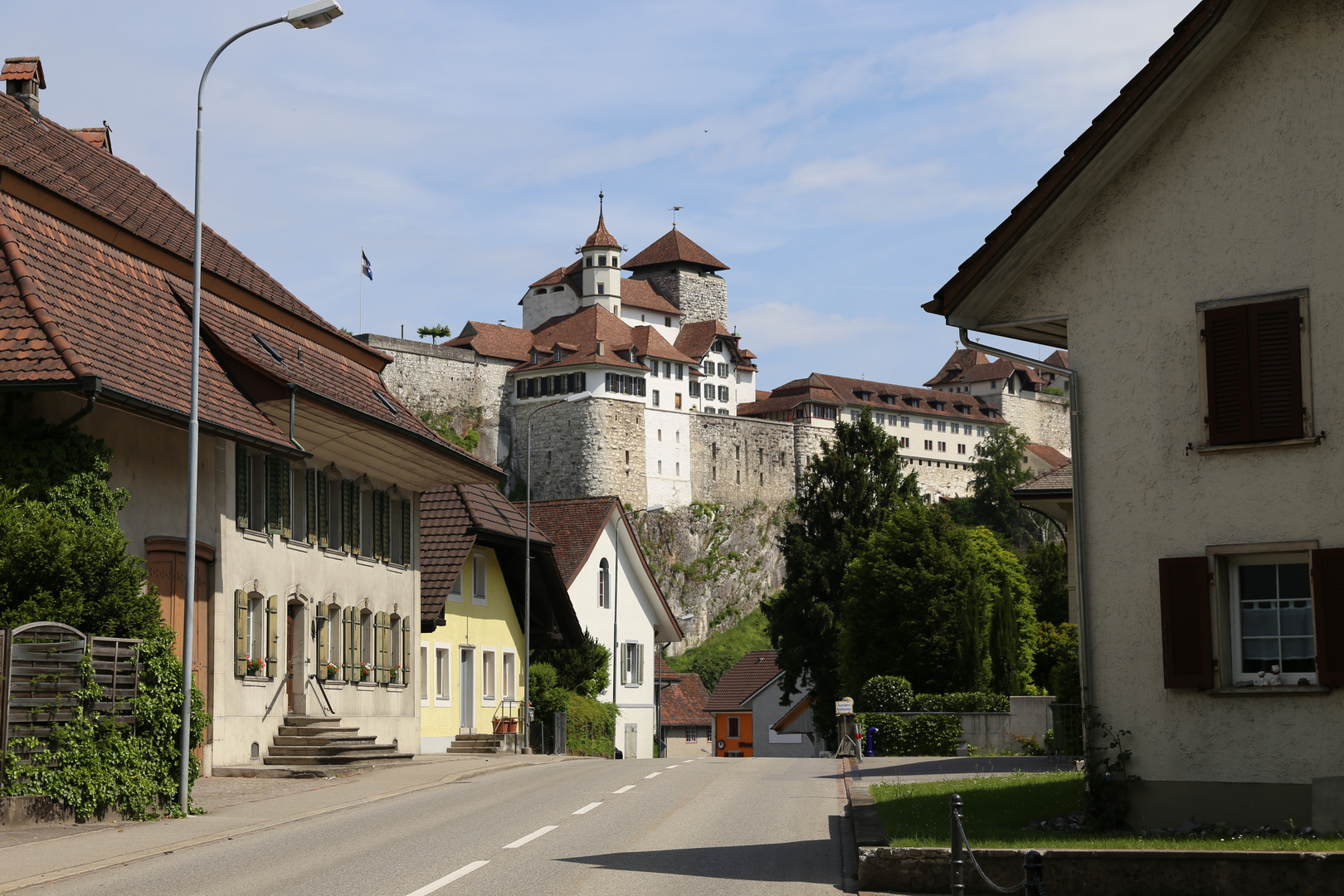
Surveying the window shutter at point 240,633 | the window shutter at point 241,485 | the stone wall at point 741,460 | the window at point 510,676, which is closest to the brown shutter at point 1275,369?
the window shutter at point 241,485

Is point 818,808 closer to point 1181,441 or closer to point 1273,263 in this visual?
point 1181,441

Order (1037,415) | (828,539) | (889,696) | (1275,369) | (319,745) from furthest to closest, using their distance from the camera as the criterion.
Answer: (1037,415)
(828,539)
(889,696)
(319,745)
(1275,369)

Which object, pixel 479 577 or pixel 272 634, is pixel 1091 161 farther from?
pixel 479 577

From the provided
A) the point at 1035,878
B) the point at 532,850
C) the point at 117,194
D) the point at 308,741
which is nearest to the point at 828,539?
the point at 308,741

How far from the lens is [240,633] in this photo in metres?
24.3

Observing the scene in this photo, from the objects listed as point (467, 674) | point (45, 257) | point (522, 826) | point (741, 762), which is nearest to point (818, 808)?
point (522, 826)

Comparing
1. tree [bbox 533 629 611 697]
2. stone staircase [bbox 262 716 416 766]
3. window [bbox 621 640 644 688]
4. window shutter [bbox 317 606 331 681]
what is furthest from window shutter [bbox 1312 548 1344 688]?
window [bbox 621 640 644 688]

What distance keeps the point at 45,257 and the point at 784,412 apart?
452 ft

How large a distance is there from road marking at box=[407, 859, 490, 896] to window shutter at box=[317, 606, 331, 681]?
15973 mm

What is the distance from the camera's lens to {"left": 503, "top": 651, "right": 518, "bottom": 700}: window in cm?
4300

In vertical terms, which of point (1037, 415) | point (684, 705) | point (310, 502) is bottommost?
point (684, 705)

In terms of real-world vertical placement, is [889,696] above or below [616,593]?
below

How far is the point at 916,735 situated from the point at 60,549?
21.9 metres

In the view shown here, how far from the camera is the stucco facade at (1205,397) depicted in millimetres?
13344
